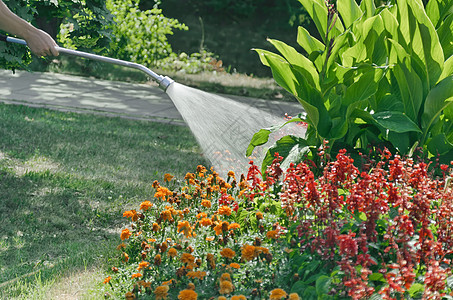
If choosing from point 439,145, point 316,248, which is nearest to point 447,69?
point 439,145

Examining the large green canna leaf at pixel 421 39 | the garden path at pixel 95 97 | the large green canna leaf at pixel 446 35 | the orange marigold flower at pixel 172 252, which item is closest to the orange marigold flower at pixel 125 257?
the orange marigold flower at pixel 172 252

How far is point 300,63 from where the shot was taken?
127 inches

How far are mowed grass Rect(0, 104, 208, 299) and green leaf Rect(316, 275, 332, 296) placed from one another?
3.74ft

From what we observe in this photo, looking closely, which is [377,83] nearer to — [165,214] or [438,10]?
[438,10]

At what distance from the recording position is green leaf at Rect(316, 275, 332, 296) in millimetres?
2006

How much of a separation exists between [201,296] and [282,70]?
4.93 feet

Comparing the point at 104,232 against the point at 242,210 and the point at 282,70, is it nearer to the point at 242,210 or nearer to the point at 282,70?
the point at 242,210

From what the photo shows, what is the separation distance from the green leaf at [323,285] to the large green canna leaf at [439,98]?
1.49m

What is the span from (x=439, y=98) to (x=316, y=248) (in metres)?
1.35

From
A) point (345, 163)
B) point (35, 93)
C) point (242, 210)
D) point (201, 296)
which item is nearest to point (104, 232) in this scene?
point (242, 210)

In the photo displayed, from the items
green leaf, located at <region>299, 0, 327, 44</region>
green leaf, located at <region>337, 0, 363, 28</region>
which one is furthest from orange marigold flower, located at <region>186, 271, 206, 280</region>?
green leaf, located at <region>337, 0, 363, 28</region>

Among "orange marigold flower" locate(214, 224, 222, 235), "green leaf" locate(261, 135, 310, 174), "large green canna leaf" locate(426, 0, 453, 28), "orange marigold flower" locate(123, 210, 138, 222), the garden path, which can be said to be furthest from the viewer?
the garden path

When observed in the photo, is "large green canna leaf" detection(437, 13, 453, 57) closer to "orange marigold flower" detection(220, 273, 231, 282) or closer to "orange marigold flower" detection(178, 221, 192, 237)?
"orange marigold flower" detection(178, 221, 192, 237)

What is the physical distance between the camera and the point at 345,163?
258cm
